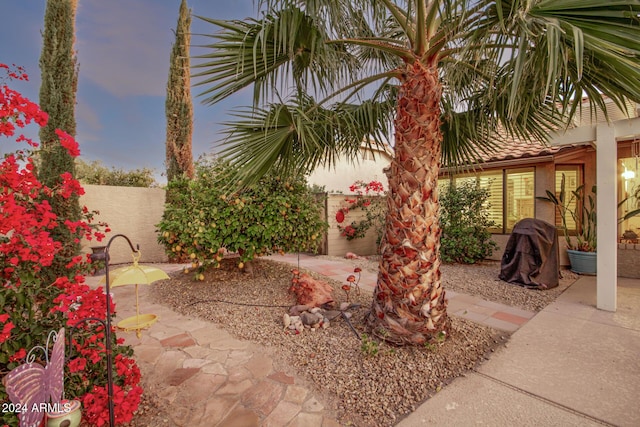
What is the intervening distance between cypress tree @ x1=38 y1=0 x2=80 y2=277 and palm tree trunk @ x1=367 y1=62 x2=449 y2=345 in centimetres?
649

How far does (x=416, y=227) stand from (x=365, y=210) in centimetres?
703

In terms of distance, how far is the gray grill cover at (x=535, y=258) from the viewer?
19.5 feet

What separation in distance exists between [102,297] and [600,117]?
10.3 metres

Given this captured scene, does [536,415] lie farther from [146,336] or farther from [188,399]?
[146,336]

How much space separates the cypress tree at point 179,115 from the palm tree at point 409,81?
240 inches

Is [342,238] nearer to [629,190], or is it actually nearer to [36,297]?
[629,190]

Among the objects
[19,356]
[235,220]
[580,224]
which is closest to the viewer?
[19,356]

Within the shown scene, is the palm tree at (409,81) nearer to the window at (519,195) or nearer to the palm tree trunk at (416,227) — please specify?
the palm tree trunk at (416,227)

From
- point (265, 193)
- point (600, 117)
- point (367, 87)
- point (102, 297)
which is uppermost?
point (600, 117)

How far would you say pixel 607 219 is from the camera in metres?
4.50

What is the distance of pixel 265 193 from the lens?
5.26 meters

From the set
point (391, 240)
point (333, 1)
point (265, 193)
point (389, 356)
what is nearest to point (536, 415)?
point (389, 356)

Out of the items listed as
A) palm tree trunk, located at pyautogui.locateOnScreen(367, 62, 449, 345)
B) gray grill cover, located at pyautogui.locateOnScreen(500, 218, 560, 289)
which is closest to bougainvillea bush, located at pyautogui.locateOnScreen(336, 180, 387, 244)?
gray grill cover, located at pyautogui.locateOnScreen(500, 218, 560, 289)

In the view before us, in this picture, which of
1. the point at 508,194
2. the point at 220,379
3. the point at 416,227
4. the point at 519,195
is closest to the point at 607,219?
the point at 416,227
